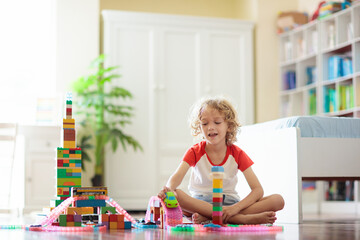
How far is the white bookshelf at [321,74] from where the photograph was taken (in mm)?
4688

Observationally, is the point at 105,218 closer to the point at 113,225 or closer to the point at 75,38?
the point at 113,225

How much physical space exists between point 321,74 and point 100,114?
203 cm

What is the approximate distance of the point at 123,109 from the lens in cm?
535

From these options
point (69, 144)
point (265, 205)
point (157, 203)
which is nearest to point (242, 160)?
point (265, 205)

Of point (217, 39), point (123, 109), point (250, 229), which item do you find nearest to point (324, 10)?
point (217, 39)

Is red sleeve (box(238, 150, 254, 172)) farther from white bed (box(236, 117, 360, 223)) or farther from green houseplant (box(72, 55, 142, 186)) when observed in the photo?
green houseplant (box(72, 55, 142, 186))

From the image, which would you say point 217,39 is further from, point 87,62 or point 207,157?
point 207,157

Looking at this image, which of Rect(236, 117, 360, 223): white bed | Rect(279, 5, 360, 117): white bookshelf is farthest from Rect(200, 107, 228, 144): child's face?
Rect(279, 5, 360, 117): white bookshelf

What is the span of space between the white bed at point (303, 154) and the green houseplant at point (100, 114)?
1959 mm

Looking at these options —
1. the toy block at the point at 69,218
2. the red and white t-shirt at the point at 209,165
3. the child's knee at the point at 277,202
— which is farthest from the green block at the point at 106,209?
the child's knee at the point at 277,202

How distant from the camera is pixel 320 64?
512 centimetres

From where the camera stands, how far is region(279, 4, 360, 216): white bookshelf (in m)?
4.69

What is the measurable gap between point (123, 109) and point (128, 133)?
24 centimetres

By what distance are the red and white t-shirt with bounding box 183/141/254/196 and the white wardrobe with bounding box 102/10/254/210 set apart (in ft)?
8.61
